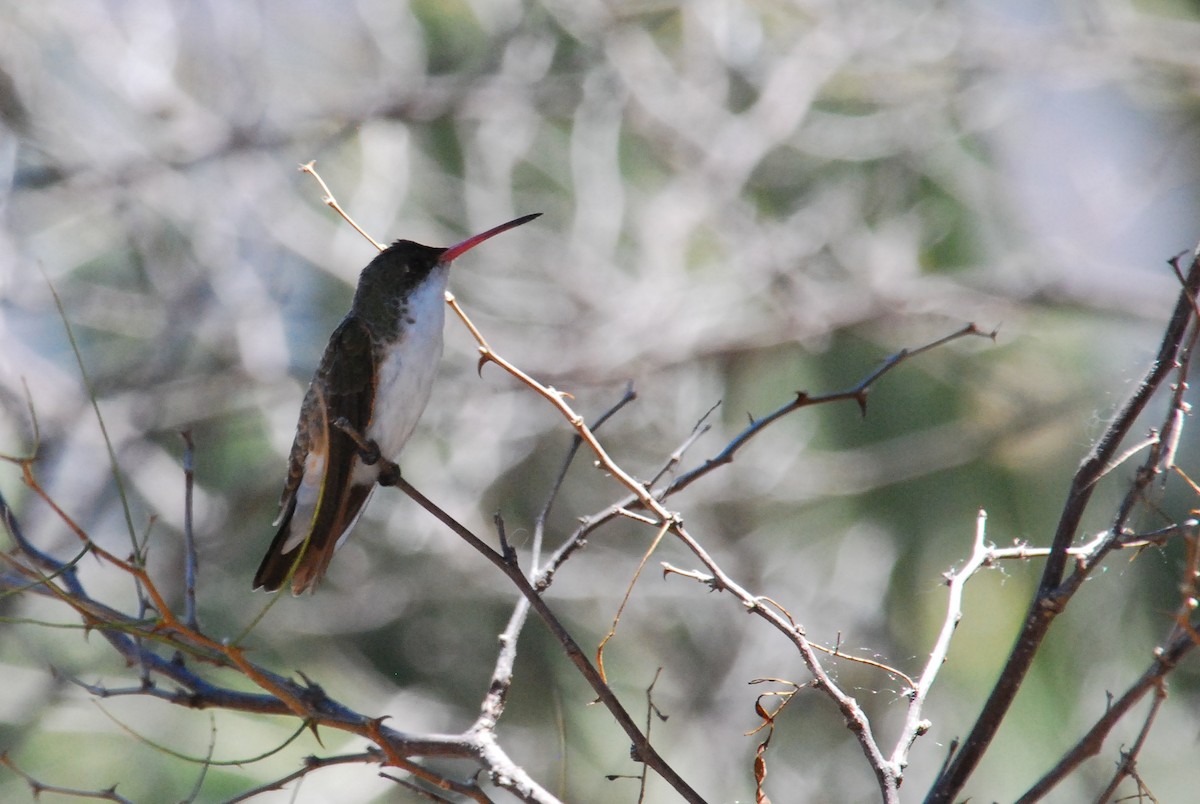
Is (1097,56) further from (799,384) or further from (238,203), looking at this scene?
(238,203)

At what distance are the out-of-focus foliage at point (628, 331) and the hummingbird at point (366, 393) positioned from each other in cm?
239

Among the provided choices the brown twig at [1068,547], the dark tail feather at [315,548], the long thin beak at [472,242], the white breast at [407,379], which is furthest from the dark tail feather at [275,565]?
the brown twig at [1068,547]

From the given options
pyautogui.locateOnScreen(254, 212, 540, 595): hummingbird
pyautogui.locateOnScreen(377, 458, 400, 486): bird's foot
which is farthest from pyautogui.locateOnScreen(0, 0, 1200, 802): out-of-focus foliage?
pyautogui.locateOnScreen(377, 458, 400, 486): bird's foot

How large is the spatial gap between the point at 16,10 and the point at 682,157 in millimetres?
3220

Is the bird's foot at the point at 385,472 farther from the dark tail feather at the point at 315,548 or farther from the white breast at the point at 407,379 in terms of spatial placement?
the white breast at the point at 407,379

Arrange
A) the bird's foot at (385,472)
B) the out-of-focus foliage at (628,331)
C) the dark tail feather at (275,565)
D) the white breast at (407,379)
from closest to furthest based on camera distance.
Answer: the bird's foot at (385,472)
the dark tail feather at (275,565)
the white breast at (407,379)
the out-of-focus foliage at (628,331)

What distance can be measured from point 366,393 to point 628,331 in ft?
10.0

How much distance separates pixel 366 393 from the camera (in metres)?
2.65

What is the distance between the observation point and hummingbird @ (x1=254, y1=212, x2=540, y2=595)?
99.1 inches

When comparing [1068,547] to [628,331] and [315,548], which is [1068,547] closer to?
[315,548]

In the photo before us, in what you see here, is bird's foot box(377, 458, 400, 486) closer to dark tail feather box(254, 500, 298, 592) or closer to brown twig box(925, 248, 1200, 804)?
dark tail feather box(254, 500, 298, 592)

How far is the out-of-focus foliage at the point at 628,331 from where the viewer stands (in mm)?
5234

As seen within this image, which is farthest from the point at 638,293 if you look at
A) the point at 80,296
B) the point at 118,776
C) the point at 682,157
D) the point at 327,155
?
the point at 118,776

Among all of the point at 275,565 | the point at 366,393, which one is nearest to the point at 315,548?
the point at 275,565
